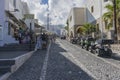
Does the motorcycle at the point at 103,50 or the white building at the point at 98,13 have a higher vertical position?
the white building at the point at 98,13

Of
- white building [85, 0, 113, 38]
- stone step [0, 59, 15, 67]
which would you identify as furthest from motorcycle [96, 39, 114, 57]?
white building [85, 0, 113, 38]

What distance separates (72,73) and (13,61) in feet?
10.2

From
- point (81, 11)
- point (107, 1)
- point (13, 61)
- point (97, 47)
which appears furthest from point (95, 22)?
point (13, 61)

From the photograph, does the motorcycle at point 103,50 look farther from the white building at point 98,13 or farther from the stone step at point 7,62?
the white building at point 98,13

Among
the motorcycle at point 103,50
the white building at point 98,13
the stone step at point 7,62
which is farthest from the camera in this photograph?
the white building at point 98,13

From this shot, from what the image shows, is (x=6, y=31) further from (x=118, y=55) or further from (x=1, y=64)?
(x=1, y=64)

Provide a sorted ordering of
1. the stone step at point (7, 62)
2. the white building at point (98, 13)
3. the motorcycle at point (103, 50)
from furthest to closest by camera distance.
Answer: the white building at point (98, 13) → the motorcycle at point (103, 50) → the stone step at point (7, 62)

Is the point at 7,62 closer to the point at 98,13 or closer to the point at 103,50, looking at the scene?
the point at 103,50

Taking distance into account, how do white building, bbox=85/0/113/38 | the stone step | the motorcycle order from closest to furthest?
the stone step, the motorcycle, white building, bbox=85/0/113/38

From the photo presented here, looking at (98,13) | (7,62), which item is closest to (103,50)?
(7,62)

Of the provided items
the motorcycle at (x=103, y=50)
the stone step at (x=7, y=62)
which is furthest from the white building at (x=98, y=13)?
the stone step at (x=7, y=62)

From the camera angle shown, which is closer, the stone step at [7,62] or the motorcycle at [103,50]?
the stone step at [7,62]

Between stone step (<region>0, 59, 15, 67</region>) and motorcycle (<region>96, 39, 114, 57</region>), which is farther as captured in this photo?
motorcycle (<region>96, 39, 114, 57</region>)

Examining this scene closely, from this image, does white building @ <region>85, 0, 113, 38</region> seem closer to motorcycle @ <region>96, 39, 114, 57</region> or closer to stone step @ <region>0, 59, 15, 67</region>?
motorcycle @ <region>96, 39, 114, 57</region>
